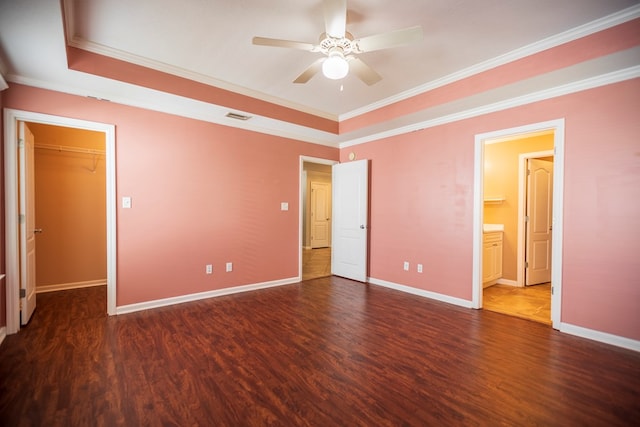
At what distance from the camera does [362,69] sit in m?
2.44

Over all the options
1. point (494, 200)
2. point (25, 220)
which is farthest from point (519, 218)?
point (25, 220)

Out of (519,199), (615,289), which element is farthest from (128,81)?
(519,199)

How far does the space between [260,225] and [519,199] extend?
425cm

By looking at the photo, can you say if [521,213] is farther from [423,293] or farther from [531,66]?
[531,66]

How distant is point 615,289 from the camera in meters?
2.55

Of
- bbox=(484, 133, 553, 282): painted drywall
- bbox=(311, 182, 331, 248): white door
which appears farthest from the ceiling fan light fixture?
bbox=(311, 182, 331, 248): white door

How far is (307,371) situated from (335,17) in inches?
100

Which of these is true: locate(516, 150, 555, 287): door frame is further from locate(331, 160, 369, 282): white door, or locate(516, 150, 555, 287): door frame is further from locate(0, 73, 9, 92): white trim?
locate(0, 73, 9, 92): white trim

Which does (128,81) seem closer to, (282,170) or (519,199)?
(282,170)

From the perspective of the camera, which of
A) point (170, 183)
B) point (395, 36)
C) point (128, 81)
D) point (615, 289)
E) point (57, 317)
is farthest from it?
point (170, 183)

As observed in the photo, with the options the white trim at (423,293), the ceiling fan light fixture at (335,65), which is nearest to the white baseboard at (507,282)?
the white trim at (423,293)

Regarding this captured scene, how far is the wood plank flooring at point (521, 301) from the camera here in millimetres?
3320

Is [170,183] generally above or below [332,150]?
below

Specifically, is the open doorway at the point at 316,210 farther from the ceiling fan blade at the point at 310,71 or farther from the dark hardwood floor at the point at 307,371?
the ceiling fan blade at the point at 310,71
